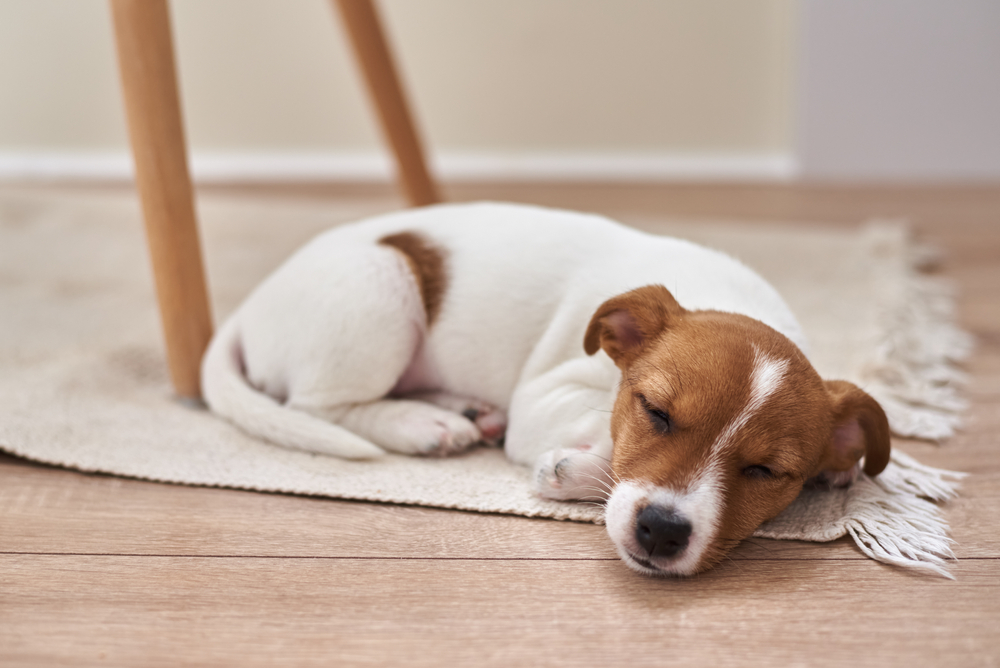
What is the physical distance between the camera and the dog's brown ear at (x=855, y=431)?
1.40 m

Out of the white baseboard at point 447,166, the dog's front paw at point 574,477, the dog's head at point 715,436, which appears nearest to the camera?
the dog's head at point 715,436

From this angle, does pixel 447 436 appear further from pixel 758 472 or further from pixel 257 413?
pixel 758 472

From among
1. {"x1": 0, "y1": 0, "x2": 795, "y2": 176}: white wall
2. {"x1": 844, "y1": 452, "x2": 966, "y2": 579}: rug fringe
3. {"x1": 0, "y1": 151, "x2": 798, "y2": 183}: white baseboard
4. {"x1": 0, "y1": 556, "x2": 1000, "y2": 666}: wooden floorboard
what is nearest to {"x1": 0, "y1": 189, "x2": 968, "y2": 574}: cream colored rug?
{"x1": 844, "y1": 452, "x2": 966, "y2": 579}: rug fringe

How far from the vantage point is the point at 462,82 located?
4715 millimetres

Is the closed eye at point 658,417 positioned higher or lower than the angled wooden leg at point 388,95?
lower

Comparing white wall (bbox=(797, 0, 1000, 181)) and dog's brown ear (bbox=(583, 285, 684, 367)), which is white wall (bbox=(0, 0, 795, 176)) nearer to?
white wall (bbox=(797, 0, 1000, 181))

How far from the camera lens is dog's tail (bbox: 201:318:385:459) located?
1685mm

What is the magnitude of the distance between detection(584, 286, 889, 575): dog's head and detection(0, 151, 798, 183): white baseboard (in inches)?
133

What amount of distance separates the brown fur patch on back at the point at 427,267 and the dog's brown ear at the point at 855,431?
2.55 ft

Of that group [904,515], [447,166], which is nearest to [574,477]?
[904,515]

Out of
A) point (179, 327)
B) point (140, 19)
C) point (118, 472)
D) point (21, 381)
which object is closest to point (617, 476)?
point (118, 472)

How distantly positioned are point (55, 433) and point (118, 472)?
0.73 ft

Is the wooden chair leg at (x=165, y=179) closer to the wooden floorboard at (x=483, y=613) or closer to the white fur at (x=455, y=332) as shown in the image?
the white fur at (x=455, y=332)

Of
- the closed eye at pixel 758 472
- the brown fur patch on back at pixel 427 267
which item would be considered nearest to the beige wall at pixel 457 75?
the brown fur patch on back at pixel 427 267
